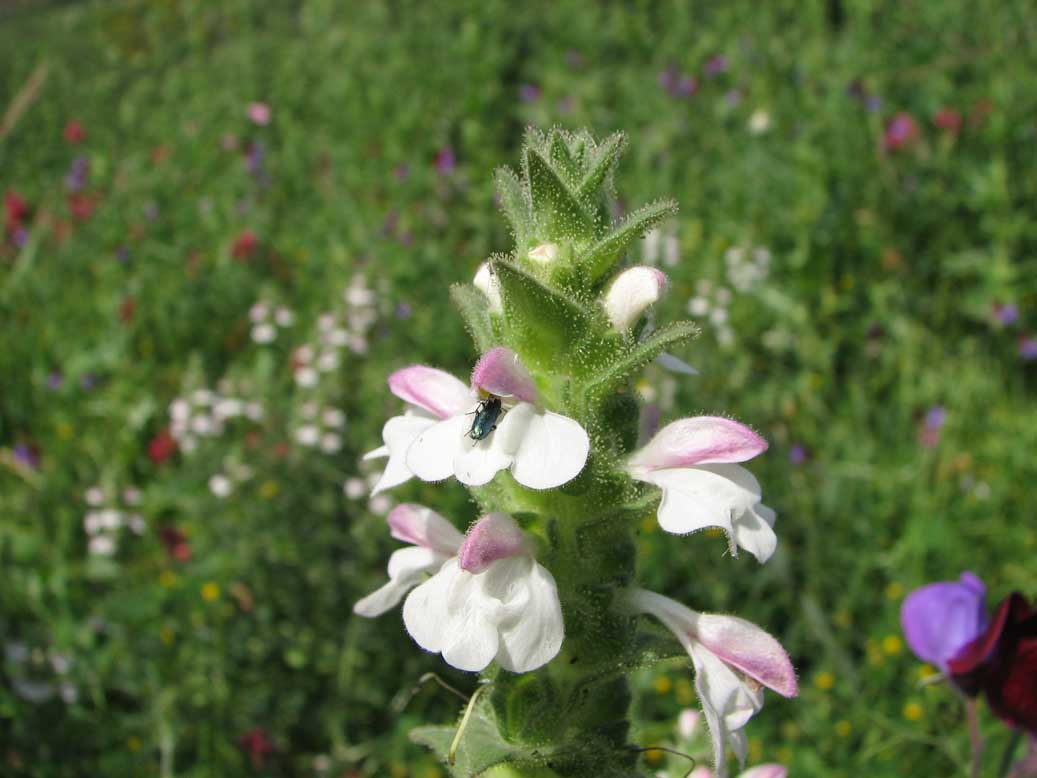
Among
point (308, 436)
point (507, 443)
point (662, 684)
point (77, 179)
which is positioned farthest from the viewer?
point (77, 179)

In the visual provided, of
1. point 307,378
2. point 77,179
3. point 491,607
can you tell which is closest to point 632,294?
point 491,607

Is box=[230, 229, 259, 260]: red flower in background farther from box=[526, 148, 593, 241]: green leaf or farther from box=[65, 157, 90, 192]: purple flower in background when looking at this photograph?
box=[526, 148, 593, 241]: green leaf

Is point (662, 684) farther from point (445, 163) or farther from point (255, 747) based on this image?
point (445, 163)

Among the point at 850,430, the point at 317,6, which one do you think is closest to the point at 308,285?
the point at 850,430

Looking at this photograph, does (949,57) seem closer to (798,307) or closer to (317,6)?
(798,307)

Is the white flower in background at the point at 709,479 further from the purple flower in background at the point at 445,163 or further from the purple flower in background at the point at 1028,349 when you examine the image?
the purple flower in background at the point at 445,163

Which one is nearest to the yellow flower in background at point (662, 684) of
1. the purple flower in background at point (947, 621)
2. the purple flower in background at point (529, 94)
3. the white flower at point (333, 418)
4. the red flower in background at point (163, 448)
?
the white flower at point (333, 418)
